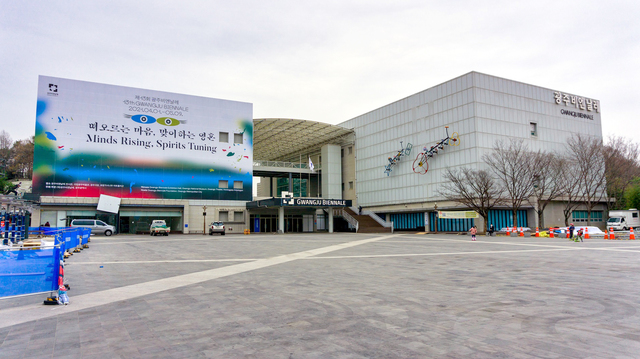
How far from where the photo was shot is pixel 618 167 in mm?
53656

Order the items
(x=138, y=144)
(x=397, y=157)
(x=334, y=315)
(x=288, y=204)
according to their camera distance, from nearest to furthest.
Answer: (x=334, y=315) < (x=138, y=144) < (x=288, y=204) < (x=397, y=157)

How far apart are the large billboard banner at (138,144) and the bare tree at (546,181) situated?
37832 mm

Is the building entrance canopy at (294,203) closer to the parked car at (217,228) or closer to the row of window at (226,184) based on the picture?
the row of window at (226,184)

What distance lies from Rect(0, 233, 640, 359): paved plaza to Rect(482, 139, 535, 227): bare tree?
35.1 meters

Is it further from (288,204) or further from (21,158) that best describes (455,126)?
(21,158)

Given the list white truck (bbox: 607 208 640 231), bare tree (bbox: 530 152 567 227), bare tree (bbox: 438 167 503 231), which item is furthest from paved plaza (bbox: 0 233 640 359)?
white truck (bbox: 607 208 640 231)

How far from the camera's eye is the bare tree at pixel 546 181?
47656 millimetres

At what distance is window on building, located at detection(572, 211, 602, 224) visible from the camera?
56219 millimetres

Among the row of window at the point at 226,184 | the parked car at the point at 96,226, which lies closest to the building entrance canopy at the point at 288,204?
the row of window at the point at 226,184

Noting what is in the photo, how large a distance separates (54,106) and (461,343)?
5608 cm

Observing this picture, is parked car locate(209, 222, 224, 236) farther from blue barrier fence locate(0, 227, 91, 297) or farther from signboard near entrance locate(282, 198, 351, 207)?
blue barrier fence locate(0, 227, 91, 297)

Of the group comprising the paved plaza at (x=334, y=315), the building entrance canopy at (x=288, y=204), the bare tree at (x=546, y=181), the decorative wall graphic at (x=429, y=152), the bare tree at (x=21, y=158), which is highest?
the bare tree at (x=21, y=158)

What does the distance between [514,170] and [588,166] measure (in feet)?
42.2

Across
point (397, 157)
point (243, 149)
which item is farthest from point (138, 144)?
point (397, 157)
